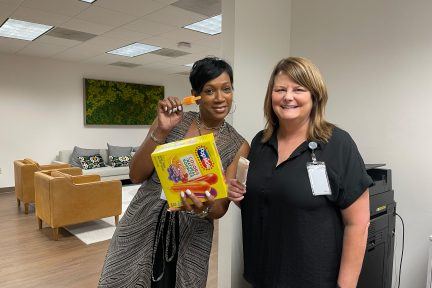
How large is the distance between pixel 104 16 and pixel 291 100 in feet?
11.6

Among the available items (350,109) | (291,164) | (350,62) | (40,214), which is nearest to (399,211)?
(350,109)

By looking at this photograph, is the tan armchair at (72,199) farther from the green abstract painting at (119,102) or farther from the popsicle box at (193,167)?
the green abstract painting at (119,102)

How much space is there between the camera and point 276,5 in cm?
234

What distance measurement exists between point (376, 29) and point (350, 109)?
53 centimetres

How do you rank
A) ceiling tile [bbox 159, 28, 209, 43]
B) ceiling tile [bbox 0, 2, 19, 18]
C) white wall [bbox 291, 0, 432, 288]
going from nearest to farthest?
white wall [bbox 291, 0, 432, 288], ceiling tile [bbox 0, 2, 19, 18], ceiling tile [bbox 159, 28, 209, 43]

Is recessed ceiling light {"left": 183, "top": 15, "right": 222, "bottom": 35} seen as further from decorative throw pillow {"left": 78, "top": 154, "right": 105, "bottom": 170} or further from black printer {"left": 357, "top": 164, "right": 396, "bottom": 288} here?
decorative throw pillow {"left": 78, "top": 154, "right": 105, "bottom": 170}

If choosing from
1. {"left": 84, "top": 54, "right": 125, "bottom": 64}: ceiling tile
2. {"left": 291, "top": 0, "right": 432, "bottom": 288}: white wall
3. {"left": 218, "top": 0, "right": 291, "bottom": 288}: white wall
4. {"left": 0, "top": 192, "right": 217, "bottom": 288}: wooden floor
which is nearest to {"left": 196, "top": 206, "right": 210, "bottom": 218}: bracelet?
{"left": 218, "top": 0, "right": 291, "bottom": 288}: white wall

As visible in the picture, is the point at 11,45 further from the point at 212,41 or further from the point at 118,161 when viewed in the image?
the point at 212,41

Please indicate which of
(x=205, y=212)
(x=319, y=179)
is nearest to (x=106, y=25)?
(x=205, y=212)

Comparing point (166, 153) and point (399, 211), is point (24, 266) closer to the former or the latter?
point (166, 153)

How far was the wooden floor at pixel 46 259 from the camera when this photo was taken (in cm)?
289

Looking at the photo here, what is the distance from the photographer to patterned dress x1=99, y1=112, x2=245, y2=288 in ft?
3.97

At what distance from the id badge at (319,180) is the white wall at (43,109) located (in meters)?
6.80

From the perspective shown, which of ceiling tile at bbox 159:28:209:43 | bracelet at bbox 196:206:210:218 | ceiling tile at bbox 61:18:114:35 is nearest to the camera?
bracelet at bbox 196:206:210:218
